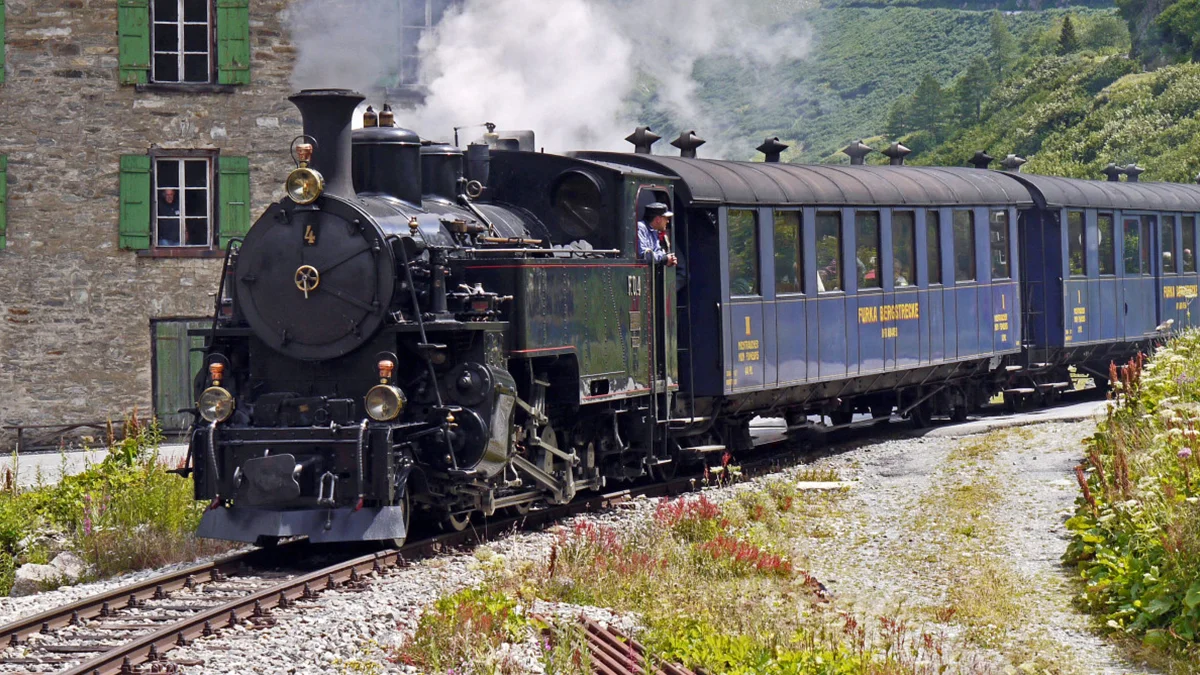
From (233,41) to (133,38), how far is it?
129 centimetres

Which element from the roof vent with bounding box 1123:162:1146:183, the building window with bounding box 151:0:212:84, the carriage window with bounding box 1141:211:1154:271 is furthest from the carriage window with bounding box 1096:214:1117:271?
the building window with bounding box 151:0:212:84

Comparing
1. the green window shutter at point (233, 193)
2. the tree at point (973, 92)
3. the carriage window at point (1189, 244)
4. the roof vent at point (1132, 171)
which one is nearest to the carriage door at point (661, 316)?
the green window shutter at point (233, 193)

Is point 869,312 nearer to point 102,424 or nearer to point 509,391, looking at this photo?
point 509,391

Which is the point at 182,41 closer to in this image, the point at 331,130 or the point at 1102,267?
the point at 331,130

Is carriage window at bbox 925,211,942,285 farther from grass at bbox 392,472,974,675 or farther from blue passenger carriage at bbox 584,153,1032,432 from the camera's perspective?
grass at bbox 392,472,974,675

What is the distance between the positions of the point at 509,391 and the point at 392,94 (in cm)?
678

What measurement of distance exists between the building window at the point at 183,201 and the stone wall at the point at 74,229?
10.1 inches

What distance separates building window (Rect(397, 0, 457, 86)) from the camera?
50.8 feet

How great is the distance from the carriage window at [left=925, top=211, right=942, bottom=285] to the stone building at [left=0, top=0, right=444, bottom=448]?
8857 millimetres

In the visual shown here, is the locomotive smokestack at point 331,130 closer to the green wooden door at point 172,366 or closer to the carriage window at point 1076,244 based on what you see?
the green wooden door at point 172,366

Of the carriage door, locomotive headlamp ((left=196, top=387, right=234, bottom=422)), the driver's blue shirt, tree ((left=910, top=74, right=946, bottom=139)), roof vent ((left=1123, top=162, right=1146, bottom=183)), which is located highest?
tree ((left=910, top=74, right=946, bottom=139))

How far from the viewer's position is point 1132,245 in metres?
21.3

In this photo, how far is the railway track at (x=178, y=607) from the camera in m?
7.24

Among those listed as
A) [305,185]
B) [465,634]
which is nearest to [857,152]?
[305,185]
